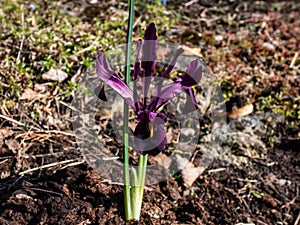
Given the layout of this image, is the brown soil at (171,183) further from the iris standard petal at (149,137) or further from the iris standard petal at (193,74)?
the iris standard petal at (193,74)

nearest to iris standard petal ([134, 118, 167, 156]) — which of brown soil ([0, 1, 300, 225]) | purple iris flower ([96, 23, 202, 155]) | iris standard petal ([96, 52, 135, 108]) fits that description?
purple iris flower ([96, 23, 202, 155])

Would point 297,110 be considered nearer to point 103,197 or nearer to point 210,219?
point 210,219

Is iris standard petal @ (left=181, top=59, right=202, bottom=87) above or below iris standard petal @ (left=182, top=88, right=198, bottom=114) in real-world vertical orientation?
above

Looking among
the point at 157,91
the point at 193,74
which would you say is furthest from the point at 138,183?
the point at 193,74

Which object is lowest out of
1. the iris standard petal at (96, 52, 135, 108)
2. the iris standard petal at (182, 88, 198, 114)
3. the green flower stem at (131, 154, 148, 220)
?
the green flower stem at (131, 154, 148, 220)

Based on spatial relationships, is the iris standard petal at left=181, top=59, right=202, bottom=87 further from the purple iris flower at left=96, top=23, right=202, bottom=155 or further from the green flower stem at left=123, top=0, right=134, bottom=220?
the green flower stem at left=123, top=0, right=134, bottom=220

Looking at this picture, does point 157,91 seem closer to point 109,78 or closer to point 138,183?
point 109,78

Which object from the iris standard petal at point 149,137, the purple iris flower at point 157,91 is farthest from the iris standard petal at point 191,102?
the iris standard petal at point 149,137

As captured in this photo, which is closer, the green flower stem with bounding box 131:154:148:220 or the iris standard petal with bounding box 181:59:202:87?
the iris standard petal with bounding box 181:59:202:87
